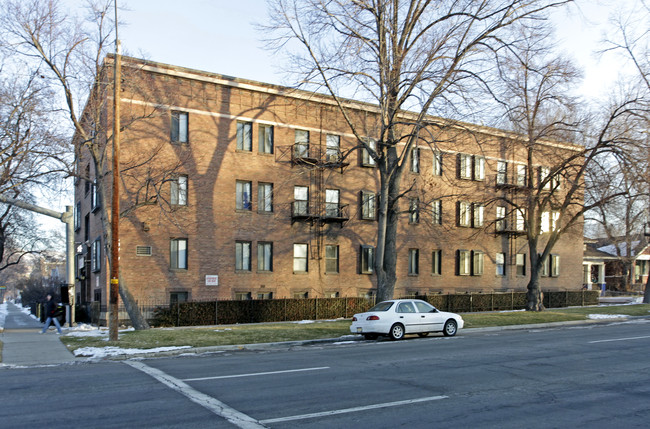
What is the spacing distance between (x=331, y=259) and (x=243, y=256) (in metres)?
5.80

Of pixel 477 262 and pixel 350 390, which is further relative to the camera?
pixel 477 262

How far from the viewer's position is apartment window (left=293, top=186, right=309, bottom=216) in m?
33.3

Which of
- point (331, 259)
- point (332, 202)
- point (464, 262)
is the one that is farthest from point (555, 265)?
point (332, 202)

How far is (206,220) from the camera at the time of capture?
30391 millimetres

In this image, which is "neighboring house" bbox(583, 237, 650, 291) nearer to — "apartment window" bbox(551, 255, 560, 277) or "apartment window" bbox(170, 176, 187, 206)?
"apartment window" bbox(551, 255, 560, 277)

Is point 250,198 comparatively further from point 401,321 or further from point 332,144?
point 401,321

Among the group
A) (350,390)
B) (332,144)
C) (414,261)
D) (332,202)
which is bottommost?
(350,390)

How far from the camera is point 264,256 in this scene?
32438 millimetres

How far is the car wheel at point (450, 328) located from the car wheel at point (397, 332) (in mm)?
2019

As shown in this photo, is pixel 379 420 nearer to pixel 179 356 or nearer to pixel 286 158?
pixel 179 356

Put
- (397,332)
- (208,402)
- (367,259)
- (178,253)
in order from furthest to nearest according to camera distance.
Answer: (367,259), (178,253), (397,332), (208,402)

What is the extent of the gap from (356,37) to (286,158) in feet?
35.7

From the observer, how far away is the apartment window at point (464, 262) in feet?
133

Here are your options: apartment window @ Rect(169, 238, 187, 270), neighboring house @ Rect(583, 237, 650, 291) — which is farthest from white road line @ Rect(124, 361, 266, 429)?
neighboring house @ Rect(583, 237, 650, 291)
